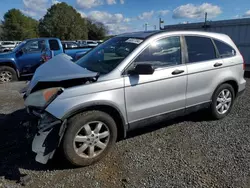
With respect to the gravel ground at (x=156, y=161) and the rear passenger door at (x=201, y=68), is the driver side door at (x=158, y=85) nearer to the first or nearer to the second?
the rear passenger door at (x=201, y=68)

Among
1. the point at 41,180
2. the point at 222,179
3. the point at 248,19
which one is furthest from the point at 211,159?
the point at 248,19

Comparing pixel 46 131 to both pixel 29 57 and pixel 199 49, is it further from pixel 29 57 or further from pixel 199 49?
pixel 29 57

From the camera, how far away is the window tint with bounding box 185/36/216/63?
3797 mm

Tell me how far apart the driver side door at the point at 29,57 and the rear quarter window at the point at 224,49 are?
23.5ft

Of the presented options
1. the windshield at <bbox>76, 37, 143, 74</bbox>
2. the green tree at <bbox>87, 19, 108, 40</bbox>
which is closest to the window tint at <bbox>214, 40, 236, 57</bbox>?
the windshield at <bbox>76, 37, 143, 74</bbox>

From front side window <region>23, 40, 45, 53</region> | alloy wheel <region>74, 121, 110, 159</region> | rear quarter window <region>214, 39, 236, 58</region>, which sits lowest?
alloy wheel <region>74, 121, 110, 159</region>

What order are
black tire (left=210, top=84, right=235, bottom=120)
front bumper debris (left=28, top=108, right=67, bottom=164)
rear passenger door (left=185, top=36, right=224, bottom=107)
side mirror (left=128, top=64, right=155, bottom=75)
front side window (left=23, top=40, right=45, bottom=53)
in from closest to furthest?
front bumper debris (left=28, top=108, right=67, bottom=164) < side mirror (left=128, top=64, right=155, bottom=75) < rear passenger door (left=185, top=36, right=224, bottom=107) < black tire (left=210, top=84, right=235, bottom=120) < front side window (left=23, top=40, right=45, bottom=53)

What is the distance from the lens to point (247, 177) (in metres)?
2.75

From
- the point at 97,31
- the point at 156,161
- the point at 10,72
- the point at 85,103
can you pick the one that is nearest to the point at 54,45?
the point at 10,72

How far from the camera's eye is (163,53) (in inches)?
138

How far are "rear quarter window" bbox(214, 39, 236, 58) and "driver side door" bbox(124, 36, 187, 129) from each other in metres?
1.00

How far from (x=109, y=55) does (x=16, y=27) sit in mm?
60219

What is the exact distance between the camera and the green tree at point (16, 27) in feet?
182

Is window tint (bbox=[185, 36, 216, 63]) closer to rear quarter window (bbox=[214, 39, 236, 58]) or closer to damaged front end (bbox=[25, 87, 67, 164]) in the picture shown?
rear quarter window (bbox=[214, 39, 236, 58])
